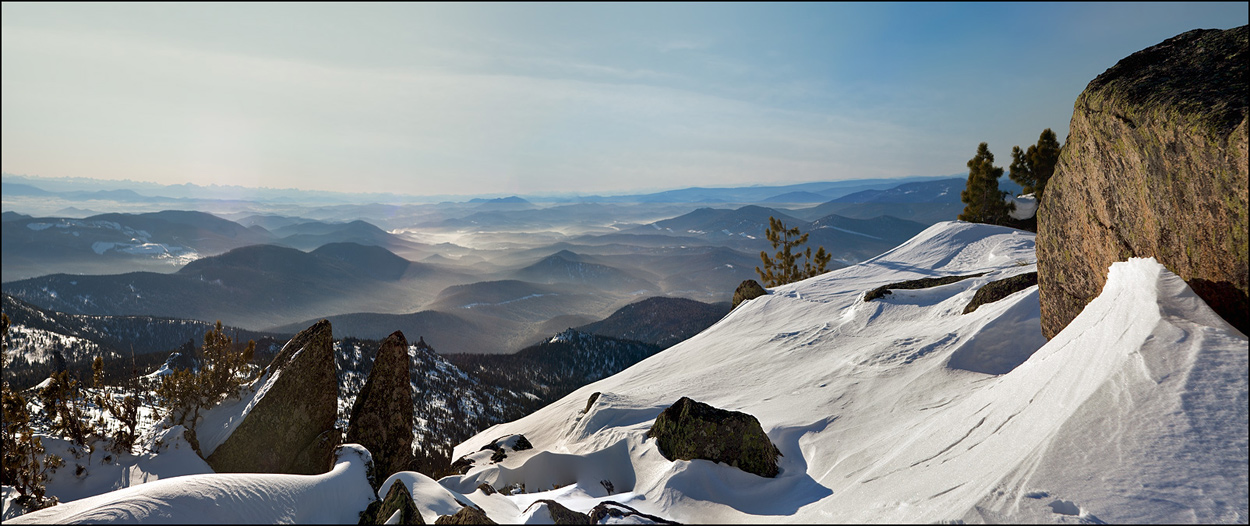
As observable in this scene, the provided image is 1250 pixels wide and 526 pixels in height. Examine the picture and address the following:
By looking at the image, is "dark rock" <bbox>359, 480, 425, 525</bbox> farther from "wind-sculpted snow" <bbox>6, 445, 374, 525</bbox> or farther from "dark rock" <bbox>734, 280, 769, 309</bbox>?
"dark rock" <bbox>734, 280, 769, 309</bbox>

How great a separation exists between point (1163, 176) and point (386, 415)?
12.8 meters

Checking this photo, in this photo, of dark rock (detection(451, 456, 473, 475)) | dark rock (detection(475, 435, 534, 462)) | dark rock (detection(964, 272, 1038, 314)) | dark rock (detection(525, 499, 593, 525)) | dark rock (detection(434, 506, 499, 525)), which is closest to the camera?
dark rock (detection(434, 506, 499, 525))

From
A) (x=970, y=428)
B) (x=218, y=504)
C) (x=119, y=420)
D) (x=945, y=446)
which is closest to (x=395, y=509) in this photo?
(x=218, y=504)

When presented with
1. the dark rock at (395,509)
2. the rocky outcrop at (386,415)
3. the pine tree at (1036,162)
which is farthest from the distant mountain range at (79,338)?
the pine tree at (1036,162)

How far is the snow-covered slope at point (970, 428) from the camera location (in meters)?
4.33

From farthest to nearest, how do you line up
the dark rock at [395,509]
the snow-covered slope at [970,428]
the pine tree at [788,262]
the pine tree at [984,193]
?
the pine tree at [788,262], the pine tree at [984,193], the dark rock at [395,509], the snow-covered slope at [970,428]

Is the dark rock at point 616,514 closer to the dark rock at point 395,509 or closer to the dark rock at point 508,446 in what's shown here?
the dark rock at point 395,509

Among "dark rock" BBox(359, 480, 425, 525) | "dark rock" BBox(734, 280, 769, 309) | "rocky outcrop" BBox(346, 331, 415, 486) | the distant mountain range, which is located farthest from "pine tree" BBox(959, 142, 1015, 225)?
the distant mountain range

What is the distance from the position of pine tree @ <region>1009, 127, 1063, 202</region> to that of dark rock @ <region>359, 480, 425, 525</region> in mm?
51334

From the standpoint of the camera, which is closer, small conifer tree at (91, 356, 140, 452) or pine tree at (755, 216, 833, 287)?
small conifer tree at (91, 356, 140, 452)

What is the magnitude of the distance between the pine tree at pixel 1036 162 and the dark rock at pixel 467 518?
167ft

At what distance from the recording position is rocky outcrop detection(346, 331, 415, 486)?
10.4m

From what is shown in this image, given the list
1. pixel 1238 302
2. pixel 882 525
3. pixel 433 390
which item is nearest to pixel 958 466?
pixel 882 525

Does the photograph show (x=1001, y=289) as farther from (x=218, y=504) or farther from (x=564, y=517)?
(x=218, y=504)
